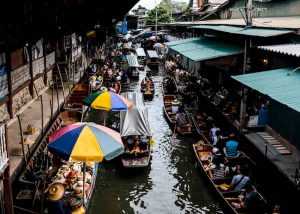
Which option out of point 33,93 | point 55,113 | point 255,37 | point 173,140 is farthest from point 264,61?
point 33,93

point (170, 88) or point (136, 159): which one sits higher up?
point (170, 88)

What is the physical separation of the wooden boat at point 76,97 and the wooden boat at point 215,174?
19.1 feet

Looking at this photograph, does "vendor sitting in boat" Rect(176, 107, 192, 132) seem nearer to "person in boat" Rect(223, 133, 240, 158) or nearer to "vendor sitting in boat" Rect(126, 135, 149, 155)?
"vendor sitting in boat" Rect(126, 135, 149, 155)

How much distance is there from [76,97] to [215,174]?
980 cm

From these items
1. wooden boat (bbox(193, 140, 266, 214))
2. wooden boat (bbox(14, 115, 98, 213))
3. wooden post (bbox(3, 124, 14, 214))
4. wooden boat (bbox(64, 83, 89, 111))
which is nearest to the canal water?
wooden boat (bbox(193, 140, 266, 214))

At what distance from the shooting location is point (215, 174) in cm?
1541

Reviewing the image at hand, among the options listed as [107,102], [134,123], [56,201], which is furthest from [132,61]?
[56,201]

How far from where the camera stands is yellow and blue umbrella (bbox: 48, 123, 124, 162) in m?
9.72

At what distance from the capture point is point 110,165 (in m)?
18.2

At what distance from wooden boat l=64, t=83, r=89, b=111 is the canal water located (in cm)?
369

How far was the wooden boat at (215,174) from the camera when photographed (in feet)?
43.7

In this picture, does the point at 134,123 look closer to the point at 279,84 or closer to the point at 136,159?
the point at 136,159

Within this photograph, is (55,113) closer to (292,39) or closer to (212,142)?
(212,142)

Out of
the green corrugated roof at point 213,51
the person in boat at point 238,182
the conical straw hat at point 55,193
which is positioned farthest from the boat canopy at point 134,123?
the conical straw hat at point 55,193
